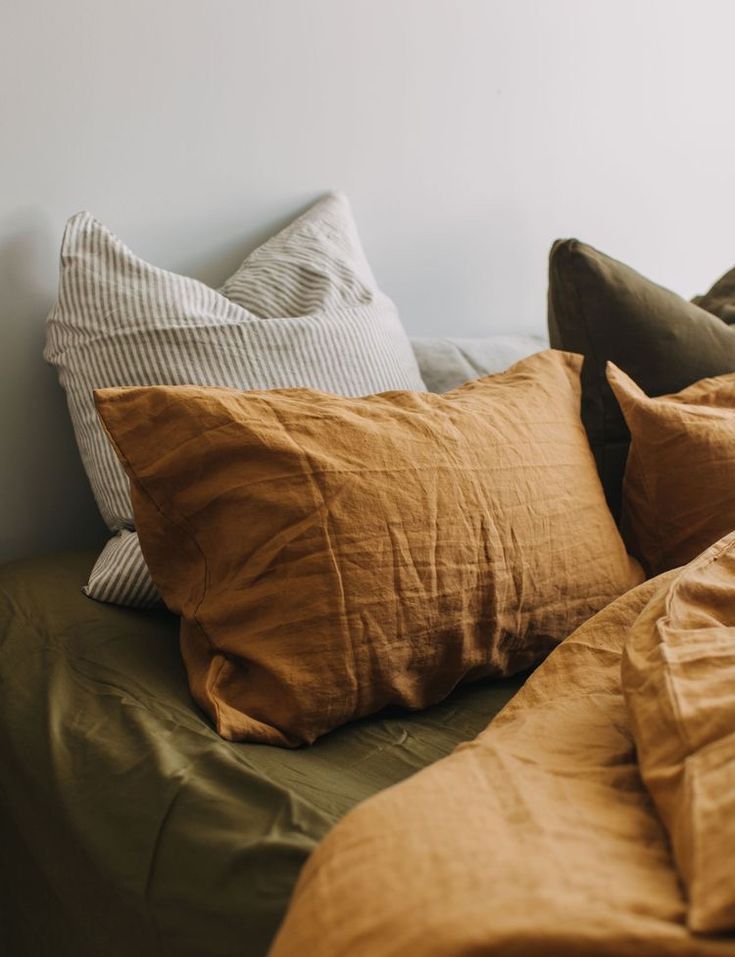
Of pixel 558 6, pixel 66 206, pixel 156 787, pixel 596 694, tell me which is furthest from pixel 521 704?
pixel 558 6

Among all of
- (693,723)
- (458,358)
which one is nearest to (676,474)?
(458,358)

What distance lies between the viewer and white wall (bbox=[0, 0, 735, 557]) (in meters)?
1.20

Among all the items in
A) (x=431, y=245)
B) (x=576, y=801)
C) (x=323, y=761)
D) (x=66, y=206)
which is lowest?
(x=323, y=761)

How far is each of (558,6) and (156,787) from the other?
1.44 meters

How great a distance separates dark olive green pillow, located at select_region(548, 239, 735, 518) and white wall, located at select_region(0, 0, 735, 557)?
1.16 ft

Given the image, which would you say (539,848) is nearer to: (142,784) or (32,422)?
(142,784)

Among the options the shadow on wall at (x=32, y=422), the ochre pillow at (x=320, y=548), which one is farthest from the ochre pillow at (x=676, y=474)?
the shadow on wall at (x=32, y=422)

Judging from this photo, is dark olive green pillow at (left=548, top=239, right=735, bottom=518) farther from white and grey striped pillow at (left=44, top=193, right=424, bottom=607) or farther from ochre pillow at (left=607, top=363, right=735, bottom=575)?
white and grey striped pillow at (left=44, top=193, right=424, bottom=607)

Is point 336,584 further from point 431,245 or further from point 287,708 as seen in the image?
point 431,245

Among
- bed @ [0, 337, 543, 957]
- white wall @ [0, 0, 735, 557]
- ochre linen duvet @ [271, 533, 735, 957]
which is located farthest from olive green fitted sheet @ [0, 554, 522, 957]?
white wall @ [0, 0, 735, 557]

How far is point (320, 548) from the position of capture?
0.86m

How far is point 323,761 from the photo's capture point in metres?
0.84

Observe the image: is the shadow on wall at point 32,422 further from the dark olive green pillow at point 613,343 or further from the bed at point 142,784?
the dark olive green pillow at point 613,343

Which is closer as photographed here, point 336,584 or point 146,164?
point 336,584
